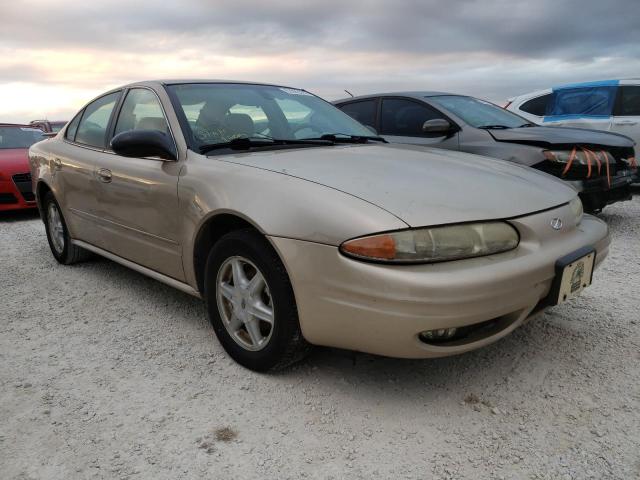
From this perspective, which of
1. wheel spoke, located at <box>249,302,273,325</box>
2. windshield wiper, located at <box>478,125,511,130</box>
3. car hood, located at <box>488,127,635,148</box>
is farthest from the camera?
windshield wiper, located at <box>478,125,511,130</box>

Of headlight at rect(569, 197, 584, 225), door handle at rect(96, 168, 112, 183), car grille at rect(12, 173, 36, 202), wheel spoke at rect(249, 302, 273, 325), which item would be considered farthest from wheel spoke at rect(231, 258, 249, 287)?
car grille at rect(12, 173, 36, 202)

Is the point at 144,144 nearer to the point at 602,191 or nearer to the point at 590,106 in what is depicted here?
the point at 602,191

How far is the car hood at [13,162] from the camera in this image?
673cm

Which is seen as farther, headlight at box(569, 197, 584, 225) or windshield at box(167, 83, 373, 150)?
windshield at box(167, 83, 373, 150)

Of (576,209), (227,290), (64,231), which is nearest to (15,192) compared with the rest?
(64,231)

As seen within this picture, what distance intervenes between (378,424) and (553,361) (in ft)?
3.21

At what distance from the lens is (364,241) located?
6.31ft

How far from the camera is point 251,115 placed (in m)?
3.12

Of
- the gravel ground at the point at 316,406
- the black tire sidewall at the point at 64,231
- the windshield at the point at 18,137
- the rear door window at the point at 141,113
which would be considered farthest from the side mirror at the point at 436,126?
the windshield at the point at 18,137

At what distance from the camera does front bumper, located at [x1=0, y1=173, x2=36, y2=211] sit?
6.66 m

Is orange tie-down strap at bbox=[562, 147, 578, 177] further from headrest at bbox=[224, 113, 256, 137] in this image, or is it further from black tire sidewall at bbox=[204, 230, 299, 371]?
black tire sidewall at bbox=[204, 230, 299, 371]

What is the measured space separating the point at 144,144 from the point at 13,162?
5218mm

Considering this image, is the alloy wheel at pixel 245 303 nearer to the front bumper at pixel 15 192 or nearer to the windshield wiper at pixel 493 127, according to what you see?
the windshield wiper at pixel 493 127

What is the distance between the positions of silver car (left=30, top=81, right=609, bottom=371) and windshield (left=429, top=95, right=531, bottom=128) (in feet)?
7.66
